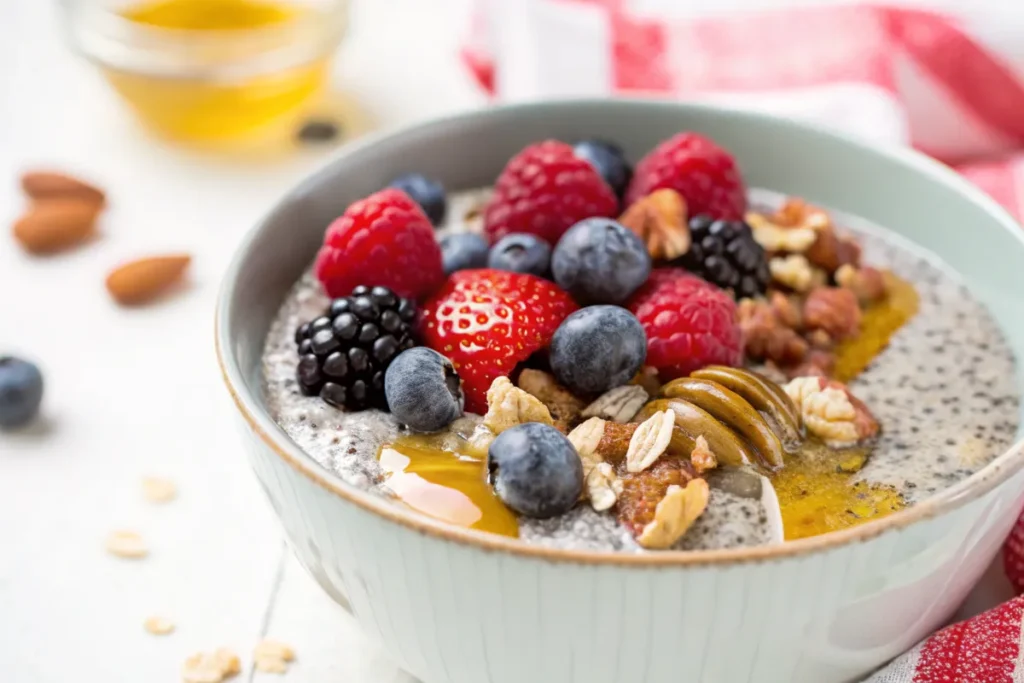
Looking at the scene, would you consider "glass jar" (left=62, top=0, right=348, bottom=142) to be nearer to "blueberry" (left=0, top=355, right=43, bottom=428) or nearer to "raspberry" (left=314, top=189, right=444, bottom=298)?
"blueberry" (left=0, top=355, right=43, bottom=428)

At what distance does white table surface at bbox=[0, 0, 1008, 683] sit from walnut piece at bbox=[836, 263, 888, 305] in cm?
34

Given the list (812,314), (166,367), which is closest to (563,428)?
(812,314)

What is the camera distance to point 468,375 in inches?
43.4

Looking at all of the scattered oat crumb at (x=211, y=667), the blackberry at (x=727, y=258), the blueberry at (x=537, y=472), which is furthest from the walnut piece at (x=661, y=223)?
the scattered oat crumb at (x=211, y=667)

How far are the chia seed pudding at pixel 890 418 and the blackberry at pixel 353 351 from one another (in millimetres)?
20

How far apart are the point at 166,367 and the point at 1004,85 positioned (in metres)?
1.44

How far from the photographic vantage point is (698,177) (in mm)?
1323

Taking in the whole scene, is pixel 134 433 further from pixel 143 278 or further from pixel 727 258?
pixel 727 258

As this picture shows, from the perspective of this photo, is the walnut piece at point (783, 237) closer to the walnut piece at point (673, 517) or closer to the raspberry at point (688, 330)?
the raspberry at point (688, 330)

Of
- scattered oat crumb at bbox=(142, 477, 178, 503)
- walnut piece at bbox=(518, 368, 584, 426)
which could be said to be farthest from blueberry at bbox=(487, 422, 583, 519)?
scattered oat crumb at bbox=(142, 477, 178, 503)

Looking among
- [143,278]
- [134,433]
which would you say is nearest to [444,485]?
[134,433]

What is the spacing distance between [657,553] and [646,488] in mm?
128

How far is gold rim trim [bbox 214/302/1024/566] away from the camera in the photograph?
810 mm

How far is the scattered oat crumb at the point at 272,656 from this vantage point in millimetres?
1139
